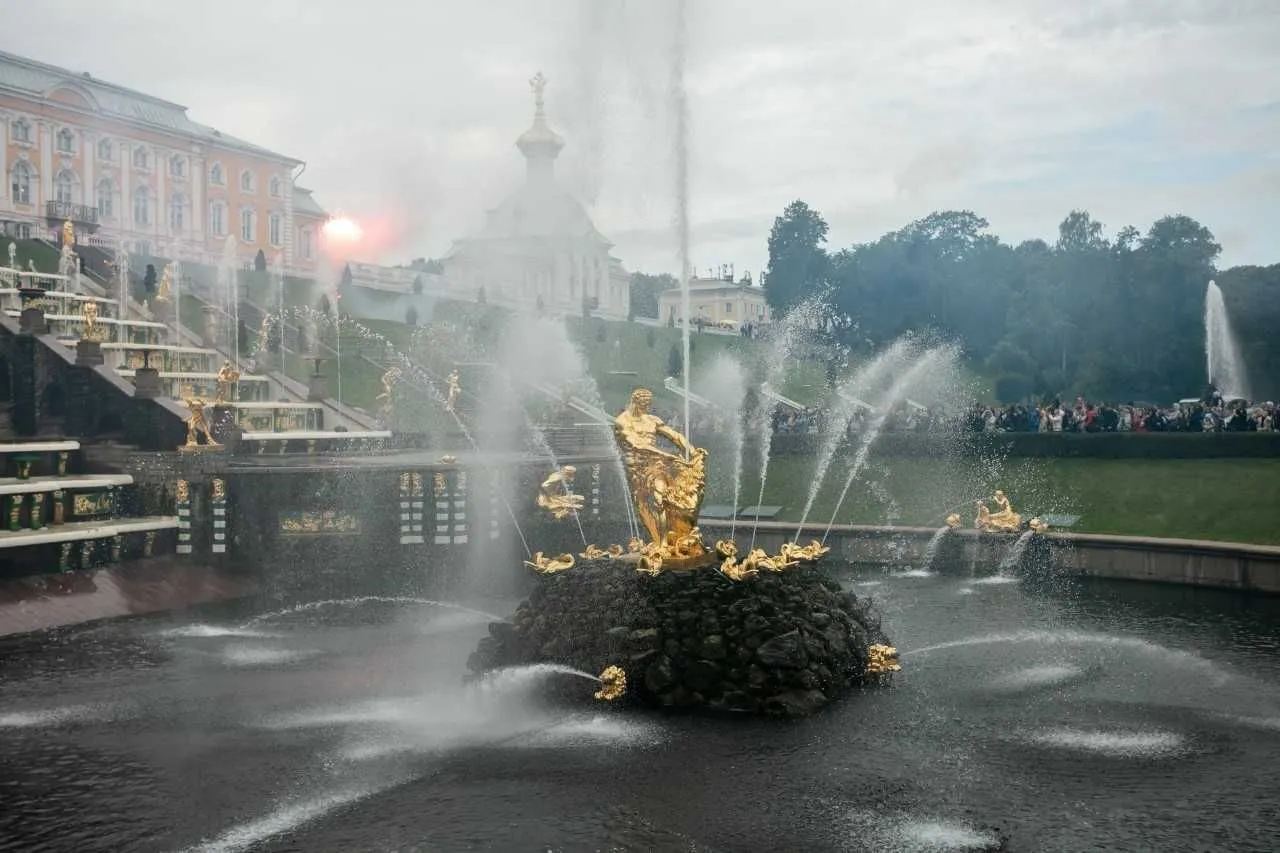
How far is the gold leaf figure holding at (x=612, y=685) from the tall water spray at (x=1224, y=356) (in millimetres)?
56943

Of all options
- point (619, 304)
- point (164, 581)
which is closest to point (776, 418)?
point (164, 581)

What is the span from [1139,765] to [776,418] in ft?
98.7

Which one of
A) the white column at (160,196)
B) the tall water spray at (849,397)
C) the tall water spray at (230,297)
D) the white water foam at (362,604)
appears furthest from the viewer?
the white column at (160,196)

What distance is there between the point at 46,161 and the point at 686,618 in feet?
196

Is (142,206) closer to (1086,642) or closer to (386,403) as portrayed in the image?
(386,403)

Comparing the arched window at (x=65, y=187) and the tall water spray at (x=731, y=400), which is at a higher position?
the arched window at (x=65, y=187)

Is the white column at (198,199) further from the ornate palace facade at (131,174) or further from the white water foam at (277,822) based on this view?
the white water foam at (277,822)

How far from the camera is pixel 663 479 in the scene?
18625mm

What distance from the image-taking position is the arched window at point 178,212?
2844 inches

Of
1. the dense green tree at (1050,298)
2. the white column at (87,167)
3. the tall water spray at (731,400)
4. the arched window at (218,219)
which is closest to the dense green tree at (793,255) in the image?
the dense green tree at (1050,298)

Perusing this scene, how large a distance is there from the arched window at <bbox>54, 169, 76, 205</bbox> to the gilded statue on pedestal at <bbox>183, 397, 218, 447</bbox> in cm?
4172

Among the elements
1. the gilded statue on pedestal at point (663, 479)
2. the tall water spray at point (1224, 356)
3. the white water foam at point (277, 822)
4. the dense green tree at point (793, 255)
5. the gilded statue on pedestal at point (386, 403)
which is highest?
the dense green tree at point (793, 255)

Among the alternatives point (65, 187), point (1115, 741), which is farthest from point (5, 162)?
point (1115, 741)

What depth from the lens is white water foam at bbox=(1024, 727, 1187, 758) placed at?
1456cm
